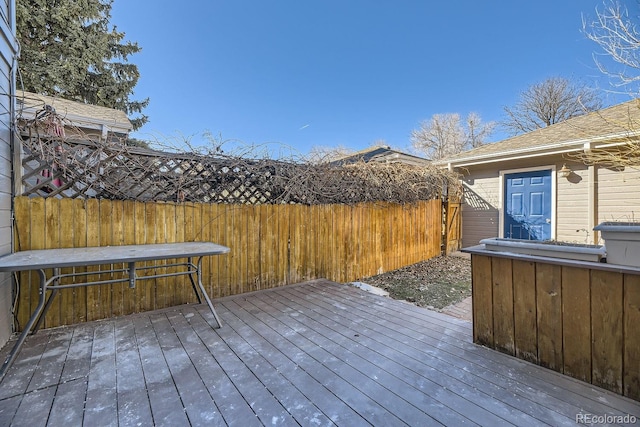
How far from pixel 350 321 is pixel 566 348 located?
1604mm

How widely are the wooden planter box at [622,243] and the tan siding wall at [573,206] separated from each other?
206 inches

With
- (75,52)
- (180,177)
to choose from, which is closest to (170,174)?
(180,177)

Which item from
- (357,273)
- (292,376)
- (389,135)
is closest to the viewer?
(292,376)

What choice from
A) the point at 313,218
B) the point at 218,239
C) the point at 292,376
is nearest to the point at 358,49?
the point at 313,218

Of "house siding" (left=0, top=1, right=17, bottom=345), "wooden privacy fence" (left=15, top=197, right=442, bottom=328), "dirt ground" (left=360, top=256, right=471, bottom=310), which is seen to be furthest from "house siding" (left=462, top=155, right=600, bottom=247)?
"house siding" (left=0, top=1, right=17, bottom=345)

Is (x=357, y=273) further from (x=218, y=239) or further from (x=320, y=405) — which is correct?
(x=320, y=405)

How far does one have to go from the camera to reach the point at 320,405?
4.98 ft

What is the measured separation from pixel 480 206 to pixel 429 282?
12.2 feet

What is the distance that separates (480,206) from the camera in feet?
24.2

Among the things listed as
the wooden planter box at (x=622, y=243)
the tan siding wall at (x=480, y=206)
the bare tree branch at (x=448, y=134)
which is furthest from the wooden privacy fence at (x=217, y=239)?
the bare tree branch at (x=448, y=134)

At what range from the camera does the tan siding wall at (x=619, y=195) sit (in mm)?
5148

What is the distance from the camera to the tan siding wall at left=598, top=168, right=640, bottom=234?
5.15m

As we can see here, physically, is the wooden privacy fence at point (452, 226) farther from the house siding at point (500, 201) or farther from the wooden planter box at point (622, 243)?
the wooden planter box at point (622, 243)

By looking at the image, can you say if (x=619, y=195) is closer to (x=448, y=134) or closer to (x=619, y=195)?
(x=619, y=195)
